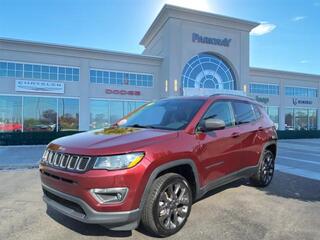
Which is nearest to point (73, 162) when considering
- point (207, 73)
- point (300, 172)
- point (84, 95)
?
point (300, 172)

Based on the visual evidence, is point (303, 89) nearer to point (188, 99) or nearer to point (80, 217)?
point (188, 99)

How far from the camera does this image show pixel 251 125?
5336 mm

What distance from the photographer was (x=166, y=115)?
447 cm

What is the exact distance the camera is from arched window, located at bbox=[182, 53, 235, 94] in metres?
26.0

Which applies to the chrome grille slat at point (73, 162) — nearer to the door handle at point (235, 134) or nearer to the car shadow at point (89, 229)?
the car shadow at point (89, 229)

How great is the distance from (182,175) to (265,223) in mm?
1435

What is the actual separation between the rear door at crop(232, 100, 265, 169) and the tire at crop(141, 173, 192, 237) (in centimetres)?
168

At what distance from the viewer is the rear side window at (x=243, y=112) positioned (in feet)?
16.6

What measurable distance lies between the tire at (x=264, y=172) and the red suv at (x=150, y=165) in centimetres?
91

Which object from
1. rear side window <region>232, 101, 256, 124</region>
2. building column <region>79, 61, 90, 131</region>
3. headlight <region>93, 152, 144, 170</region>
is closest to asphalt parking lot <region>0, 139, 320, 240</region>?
headlight <region>93, 152, 144, 170</region>

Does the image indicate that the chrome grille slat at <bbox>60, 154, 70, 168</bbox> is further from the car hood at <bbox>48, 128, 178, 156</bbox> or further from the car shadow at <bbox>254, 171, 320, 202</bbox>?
the car shadow at <bbox>254, 171, 320, 202</bbox>

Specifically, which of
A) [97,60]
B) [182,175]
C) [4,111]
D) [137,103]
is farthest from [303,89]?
[182,175]

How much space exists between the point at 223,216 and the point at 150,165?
1.79 m

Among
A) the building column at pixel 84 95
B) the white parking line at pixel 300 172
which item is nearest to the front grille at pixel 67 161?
the white parking line at pixel 300 172
